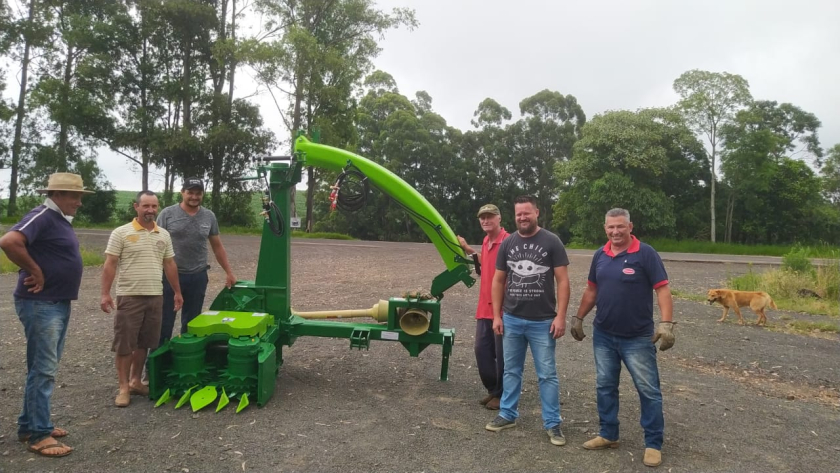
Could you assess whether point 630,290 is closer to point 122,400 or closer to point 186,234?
point 186,234

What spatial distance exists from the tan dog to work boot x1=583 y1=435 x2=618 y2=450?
574 cm

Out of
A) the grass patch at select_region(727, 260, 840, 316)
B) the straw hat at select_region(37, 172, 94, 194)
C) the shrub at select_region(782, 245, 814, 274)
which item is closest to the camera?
the straw hat at select_region(37, 172, 94, 194)

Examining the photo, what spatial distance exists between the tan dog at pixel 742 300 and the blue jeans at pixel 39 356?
28.5ft

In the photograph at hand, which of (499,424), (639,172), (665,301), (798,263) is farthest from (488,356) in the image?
(639,172)

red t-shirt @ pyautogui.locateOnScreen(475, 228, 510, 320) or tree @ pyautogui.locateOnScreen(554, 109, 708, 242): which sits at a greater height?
tree @ pyautogui.locateOnScreen(554, 109, 708, 242)

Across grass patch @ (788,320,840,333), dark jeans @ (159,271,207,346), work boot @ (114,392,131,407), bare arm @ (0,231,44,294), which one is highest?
bare arm @ (0,231,44,294)

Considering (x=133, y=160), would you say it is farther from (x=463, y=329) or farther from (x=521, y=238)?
(x=521, y=238)

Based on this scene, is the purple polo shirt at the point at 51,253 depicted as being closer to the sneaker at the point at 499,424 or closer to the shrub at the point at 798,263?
the sneaker at the point at 499,424

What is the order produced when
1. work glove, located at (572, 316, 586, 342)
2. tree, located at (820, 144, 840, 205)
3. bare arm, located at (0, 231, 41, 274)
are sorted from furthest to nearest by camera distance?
tree, located at (820, 144, 840, 205) < work glove, located at (572, 316, 586, 342) < bare arm, located at (0, 231, 41, 274)

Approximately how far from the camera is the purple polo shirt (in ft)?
11.2

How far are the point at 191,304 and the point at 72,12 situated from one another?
26.2 m

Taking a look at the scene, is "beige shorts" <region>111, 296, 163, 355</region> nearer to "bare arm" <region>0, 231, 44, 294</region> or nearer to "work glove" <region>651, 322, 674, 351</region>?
"bare arm" <region>0, 231, 44, 294</region>

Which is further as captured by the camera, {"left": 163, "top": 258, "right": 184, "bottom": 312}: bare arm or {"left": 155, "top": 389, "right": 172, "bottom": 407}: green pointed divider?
{"left": 163, "top": 258, "right": 184, "bottom": 312}: bare arm

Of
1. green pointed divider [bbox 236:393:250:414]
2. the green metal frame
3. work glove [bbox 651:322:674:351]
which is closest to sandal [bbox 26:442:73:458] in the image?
the green metal frame
